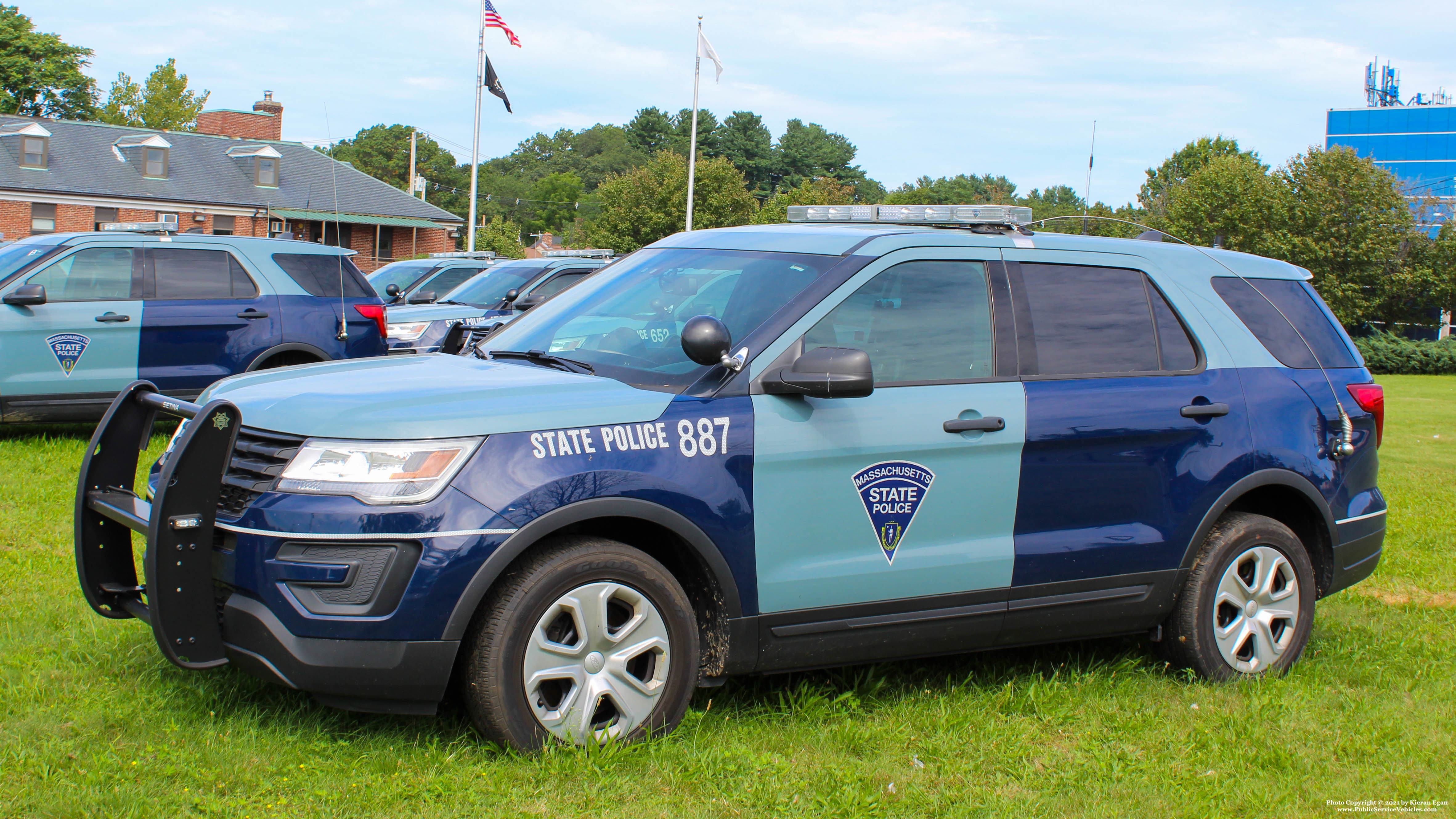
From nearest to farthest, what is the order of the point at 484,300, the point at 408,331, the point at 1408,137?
1. the point at 408,331
2. the point at 484,300
3. the point at 1408,137

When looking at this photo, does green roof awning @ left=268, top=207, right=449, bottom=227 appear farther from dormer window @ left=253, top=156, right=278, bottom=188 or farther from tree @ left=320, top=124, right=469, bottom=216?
tree @ left=320, top=124, right=469, bottom=216

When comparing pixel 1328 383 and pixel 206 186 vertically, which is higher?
pixel 206 186

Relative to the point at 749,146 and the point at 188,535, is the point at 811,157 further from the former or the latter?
the point at 188,535

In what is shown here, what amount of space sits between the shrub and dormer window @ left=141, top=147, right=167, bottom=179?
42710 millimetres

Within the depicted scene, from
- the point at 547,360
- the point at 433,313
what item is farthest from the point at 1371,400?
the point at 433,313

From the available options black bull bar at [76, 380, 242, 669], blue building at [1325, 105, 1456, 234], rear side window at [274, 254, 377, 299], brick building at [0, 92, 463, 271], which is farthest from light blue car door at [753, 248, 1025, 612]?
blue building at [1325, 105, 1456, 234]

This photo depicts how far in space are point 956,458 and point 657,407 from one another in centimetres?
112

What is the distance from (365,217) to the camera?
46.8 m

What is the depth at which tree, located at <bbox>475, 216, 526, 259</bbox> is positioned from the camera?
53406 millimetres

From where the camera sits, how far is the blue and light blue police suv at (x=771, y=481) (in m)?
3.50

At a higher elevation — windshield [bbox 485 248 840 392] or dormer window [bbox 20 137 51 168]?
dormer window [bbox 20 137 51 168]

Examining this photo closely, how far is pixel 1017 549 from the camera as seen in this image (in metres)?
4.42

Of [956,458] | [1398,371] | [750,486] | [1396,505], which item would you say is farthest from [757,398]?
[1398,371]

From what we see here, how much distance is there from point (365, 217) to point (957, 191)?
3035 inches
